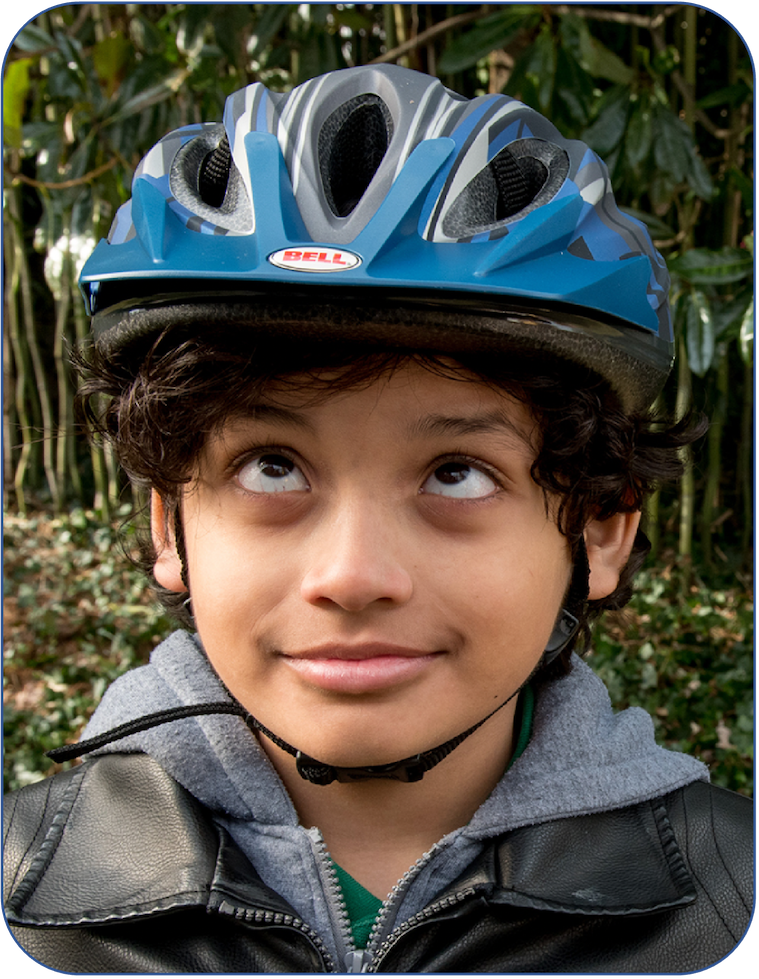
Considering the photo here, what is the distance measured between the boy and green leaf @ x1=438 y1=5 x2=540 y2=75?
794mm

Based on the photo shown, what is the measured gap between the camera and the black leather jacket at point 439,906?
802 millimetres

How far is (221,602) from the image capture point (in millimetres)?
794

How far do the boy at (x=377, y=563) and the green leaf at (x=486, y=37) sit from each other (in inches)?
31.3

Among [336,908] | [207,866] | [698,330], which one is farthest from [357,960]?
[698,330]

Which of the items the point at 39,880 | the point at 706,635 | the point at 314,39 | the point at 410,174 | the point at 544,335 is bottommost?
the point at 706,635

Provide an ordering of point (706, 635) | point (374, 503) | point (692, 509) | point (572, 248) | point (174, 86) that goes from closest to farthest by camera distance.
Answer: point (374, 503), point (572, 248), point (174, 86), point (706, 635), point (692, 509)

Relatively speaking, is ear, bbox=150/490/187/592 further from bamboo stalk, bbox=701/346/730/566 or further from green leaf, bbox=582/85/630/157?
bamboo stalk, bbox=701/346/730/566

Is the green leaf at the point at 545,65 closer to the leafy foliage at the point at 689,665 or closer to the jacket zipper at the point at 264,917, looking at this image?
the leafy foliage at the point at 689,665

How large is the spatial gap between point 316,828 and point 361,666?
243mm

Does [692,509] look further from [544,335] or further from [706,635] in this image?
[544,335]

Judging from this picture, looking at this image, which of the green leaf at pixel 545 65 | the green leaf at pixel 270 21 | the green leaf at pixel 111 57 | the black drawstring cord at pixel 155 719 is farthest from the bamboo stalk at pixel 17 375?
the black drawstring cord at pixel 155 719

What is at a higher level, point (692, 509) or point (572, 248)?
point (572, 248)

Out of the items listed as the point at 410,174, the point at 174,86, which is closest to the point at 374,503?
the point at 410,174

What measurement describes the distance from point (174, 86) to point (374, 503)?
151 cm
